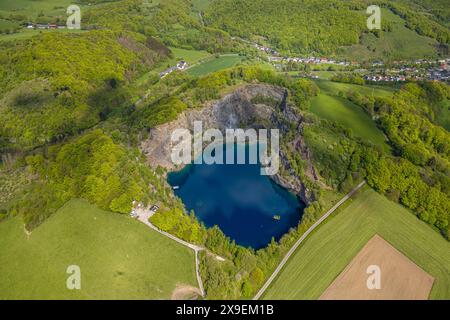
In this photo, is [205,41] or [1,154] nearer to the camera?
[1,154]

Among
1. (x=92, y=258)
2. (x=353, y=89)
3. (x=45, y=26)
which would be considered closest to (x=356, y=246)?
(x=92, y=258)

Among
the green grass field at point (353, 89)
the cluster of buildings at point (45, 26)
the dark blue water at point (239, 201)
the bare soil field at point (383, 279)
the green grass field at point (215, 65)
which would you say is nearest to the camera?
the bare soil field at point (383, 279)

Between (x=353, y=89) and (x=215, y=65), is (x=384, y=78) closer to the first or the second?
(x=353, y=89)

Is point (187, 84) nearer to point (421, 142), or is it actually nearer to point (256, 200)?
point (256, 200)

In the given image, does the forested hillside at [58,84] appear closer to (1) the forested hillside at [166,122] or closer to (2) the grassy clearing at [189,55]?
(1) the forested hillside at [166,122]

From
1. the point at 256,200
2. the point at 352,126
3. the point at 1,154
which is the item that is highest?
the point at 352,126

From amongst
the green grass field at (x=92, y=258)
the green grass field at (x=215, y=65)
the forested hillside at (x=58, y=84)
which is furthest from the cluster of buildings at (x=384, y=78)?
the green grass field at (x=92, y=258)

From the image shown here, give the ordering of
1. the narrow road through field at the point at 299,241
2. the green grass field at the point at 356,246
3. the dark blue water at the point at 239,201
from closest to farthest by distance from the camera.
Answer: the green grass field at the point at 356,246 → the narrow road through field at the point at 299,241 → the dark blue water at the point at 239,201
